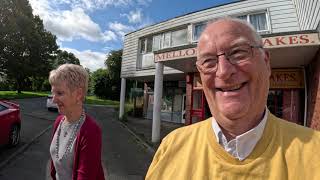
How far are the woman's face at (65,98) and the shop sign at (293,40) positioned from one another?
7091 millimetres

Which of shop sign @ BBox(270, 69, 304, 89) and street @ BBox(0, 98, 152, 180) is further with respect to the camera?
shop sign @ BBox(270, 69, 304, 89)

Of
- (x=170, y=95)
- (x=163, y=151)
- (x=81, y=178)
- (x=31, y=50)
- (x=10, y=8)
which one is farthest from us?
(x=31, y=50)

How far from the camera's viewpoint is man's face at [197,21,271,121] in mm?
1760

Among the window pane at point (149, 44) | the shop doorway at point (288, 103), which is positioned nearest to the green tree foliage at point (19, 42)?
the window pane at point (149, 44)

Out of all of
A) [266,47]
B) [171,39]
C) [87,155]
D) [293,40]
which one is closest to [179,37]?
[171,39]

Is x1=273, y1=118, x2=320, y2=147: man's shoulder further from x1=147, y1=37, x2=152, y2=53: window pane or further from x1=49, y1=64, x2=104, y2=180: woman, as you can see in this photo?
x1=147, y1=37, x2=152, y2=53: window pane

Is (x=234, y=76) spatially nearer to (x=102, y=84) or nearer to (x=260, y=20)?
(x=260, y=20)

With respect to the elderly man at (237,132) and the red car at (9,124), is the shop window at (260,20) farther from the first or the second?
the elderly man at (237,132)

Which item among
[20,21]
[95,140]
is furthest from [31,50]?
[95,140]

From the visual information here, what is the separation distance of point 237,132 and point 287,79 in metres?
12.2

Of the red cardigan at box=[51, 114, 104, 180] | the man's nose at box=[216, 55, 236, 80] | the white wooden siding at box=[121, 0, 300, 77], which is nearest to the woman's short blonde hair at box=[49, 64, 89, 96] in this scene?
the red cardigan at box=[51, 114, 104, 180]

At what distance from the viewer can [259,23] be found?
1672cm

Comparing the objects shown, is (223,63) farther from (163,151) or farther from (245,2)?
(245,2)

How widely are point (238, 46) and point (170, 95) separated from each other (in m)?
23.8
